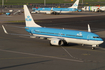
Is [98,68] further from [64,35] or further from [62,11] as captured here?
[62,11]

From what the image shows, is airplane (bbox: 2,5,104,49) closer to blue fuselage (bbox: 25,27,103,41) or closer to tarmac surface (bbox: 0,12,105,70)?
blue fuselage (bbox: 25,27,103,41)

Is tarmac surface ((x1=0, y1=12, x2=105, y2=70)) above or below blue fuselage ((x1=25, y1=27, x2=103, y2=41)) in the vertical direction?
below

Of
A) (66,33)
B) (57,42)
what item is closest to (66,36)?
(66,33)

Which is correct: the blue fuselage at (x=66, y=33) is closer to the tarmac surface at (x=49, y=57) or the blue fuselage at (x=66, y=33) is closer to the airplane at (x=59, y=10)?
the tarmac surface at (x=49, y=57)

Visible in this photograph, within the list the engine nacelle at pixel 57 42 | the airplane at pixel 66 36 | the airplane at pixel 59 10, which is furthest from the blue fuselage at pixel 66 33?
the airplane at pixel 59 10

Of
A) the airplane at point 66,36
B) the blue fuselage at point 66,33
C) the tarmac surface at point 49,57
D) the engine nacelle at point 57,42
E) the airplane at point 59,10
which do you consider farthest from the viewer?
the airplane at point 59,10

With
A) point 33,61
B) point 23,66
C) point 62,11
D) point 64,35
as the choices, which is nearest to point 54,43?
point 64,35

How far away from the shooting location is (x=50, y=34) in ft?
152

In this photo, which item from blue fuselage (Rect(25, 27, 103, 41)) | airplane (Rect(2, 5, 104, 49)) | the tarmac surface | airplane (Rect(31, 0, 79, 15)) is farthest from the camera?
airplane (Rect(31, 0, 79, 15))

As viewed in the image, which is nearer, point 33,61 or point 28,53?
point 33,61

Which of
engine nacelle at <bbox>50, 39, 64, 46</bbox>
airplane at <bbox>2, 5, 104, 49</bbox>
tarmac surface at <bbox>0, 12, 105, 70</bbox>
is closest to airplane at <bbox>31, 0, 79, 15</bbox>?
airplane at <bbox>2, 5, 104, 49</bbox>

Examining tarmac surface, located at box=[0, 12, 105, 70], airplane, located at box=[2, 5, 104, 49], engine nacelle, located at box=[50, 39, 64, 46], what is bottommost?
tarmac surface, located at box=[0, 12, 105, 70]

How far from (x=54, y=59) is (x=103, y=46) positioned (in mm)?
15707

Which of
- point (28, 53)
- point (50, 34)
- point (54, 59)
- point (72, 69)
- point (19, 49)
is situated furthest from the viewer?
point (50, 34)
